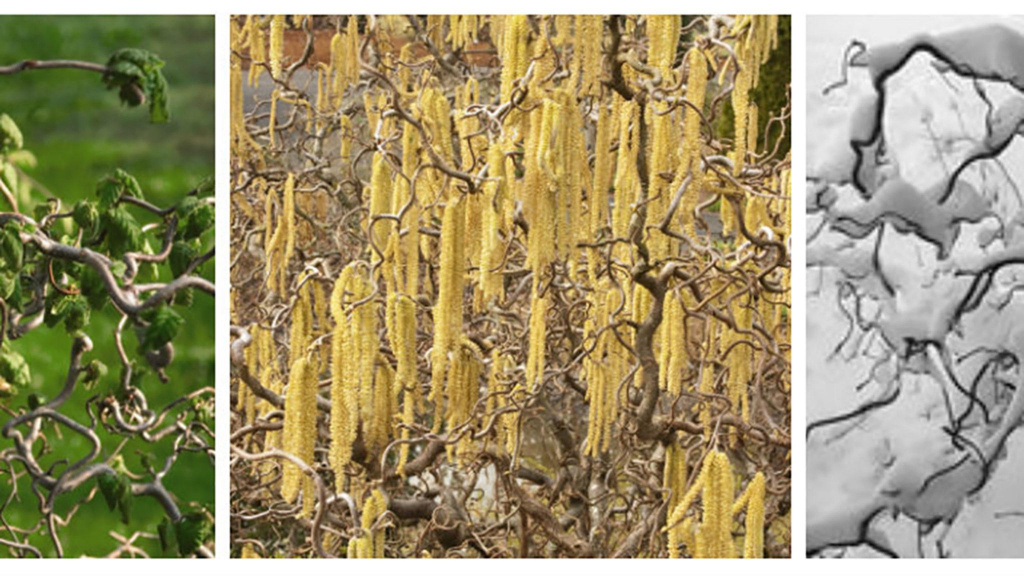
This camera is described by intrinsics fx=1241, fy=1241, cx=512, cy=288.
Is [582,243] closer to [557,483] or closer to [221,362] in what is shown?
[557,483]

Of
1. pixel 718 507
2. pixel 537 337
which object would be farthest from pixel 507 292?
pixel 718 507

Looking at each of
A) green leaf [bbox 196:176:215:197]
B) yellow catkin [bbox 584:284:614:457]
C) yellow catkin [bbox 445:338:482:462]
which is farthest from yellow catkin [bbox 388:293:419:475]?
green leaf [bbox 196:176:215:197]

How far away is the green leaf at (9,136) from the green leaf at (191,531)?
95 centimetres

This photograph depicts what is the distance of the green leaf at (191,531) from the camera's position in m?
2.96

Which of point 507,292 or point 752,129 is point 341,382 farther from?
point 752,129

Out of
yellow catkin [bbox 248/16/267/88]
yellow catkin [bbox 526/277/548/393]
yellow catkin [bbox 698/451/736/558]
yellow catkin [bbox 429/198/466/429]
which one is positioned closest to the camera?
yellow catkin [bbox 429/198/466/429]

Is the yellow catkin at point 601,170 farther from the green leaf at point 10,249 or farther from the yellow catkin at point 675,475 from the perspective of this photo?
the green leaf at point 10,249

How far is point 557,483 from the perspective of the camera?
3.07 meters

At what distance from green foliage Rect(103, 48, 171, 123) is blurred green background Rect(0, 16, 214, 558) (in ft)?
0.06

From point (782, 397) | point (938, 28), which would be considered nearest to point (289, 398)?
point (782, 397)

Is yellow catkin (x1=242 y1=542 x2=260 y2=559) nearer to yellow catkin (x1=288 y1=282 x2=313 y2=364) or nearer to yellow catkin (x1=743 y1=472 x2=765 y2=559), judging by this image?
yellow catkin (x1=288 y1=282 x2=313 y2=364)

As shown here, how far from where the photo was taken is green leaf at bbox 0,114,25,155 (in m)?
2.86

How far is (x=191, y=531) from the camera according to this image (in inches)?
117

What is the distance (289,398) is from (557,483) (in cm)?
72
